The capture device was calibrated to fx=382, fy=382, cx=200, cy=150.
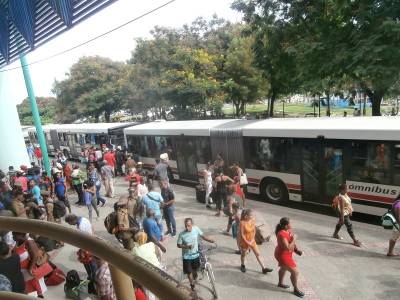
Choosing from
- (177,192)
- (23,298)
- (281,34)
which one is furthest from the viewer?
(281,34)

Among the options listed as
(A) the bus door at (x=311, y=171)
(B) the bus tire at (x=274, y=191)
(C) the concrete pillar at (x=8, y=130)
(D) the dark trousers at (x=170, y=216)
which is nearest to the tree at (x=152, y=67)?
(C) the concrete pillar at (x=8, y=130)

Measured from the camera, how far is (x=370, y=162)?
32.9ft

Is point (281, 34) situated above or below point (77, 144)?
above

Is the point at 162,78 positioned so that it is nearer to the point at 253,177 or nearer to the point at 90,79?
the point at 90,79

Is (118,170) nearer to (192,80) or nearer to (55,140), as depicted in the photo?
(55,140)

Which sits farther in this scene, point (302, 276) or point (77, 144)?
point (77, 144)

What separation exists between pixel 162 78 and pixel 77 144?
9.75 metres

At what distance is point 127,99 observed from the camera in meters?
41.0

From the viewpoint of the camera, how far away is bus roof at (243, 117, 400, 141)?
9727 mm

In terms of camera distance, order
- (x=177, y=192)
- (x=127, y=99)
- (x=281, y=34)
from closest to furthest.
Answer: (x=177, y=192) < (x=281, y=34) < (x=127, y=99)

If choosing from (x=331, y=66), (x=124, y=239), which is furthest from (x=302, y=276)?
(x=331, y=66)

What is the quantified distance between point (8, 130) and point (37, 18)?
1141 centimetres

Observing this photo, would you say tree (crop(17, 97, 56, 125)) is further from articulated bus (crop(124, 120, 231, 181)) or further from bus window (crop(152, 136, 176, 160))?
bus window (crop(152, 136, 176, 160))

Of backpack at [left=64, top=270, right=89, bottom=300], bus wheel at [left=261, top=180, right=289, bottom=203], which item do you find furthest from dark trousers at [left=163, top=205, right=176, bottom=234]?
bus wheel at [left=261, top=180, right=289, bottom=203]
